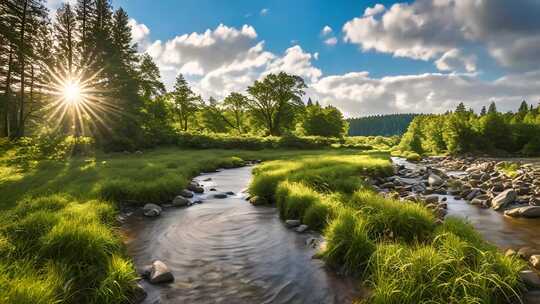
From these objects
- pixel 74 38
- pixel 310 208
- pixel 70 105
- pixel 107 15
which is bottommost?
pixel 310 208

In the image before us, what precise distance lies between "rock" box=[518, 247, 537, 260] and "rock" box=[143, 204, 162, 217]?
40.0 feet

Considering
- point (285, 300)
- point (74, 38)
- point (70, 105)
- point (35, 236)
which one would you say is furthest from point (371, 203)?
point (74, 38)

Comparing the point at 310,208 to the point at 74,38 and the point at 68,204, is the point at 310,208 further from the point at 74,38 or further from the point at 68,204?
the point at 74,38

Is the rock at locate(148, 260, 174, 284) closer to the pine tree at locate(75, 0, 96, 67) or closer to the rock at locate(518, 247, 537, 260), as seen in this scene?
the rock at locate(518, 247, 537, 260)

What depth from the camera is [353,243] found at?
7004mm

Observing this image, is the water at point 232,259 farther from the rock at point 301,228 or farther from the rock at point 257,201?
the rock at point 257,201

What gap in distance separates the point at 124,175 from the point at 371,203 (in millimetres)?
13709

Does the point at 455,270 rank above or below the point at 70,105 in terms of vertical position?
below

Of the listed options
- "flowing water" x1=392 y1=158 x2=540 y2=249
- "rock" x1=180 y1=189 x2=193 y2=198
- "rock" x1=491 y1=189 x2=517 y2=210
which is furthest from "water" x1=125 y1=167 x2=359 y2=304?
"rock" x1=491 y1=189 x2=517 y2=210

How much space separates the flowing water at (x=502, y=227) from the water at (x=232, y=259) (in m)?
5.82

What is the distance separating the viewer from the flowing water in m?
9.01

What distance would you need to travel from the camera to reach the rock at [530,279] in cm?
583

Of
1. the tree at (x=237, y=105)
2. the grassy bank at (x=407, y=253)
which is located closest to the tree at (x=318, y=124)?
the tree at (x=237, y=105)

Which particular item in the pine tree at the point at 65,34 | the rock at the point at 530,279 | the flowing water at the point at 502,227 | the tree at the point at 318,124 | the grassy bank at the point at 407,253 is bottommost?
the flowing water at the point at 502,227
